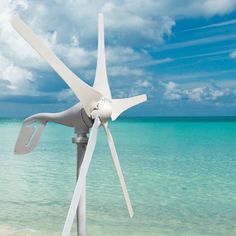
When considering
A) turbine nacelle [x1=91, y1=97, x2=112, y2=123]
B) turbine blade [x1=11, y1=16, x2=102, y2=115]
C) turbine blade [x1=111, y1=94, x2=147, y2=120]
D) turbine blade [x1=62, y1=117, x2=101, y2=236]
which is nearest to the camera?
turbine blade [x1=11, y1=16, x2=102, y2=115]

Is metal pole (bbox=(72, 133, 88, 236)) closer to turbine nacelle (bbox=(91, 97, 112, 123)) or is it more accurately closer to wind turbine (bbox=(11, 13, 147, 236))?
wind turbine (bbox=(11, 13, 147, 236))

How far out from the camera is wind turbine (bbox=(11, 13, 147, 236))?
9500 millimetres

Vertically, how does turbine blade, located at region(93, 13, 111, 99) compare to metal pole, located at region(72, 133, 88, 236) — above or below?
Answer: above

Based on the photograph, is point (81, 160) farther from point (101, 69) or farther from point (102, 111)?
point (101, 69)

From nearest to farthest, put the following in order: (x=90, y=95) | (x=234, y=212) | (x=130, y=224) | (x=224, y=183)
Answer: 1. (x=90, y=95)
2. (x=130, y=224)
3. (x=234, y=212)
4. (x=224, y=183)

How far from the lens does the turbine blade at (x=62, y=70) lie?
9.28 metres

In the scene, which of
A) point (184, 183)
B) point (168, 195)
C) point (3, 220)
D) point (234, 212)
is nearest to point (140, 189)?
point (168, 195)

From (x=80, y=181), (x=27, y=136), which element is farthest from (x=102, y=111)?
(x=27, y=136)

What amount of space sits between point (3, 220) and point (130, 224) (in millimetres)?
4298

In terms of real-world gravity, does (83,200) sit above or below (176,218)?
above

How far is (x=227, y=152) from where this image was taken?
43.8m

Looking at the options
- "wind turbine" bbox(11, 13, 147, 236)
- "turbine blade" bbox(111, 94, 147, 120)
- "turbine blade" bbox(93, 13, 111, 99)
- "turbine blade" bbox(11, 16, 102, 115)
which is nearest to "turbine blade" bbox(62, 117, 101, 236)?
"wind turbine" bbox(11, 13, 147, 236)

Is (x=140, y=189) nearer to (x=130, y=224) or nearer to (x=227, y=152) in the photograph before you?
(x=130, y=224)

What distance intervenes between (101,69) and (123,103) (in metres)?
0.83
